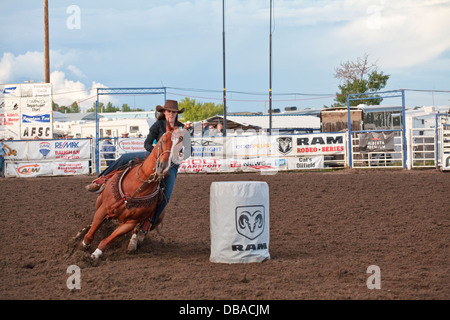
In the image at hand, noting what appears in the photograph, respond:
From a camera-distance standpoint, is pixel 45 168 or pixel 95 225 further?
pixel 45 168

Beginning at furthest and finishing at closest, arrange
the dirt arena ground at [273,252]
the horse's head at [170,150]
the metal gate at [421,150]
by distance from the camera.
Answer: the metal gate at [421,150] < the horse's head at [170,150] < the dirt arena ground at [273,252]

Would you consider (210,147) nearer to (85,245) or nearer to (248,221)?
(85,245)

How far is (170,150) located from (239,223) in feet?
4.00

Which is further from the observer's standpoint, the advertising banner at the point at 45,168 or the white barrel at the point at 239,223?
the advertising banner at the point at 45,168

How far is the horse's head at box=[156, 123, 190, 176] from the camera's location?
6023mm

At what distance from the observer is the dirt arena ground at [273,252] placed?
520 cm

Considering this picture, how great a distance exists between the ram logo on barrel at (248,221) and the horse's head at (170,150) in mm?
1003

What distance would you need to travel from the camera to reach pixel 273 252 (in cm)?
735

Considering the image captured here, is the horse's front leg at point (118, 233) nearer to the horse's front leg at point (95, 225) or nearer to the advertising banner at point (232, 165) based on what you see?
the horse's front leg at point (95, 225)

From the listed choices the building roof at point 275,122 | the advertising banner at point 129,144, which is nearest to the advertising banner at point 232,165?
the advertising banner at point 129,144

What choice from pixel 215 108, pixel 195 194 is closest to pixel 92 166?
pixel 195 194

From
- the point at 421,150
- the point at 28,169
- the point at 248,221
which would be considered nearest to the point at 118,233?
the point at 248,221

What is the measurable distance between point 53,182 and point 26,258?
10.4 meters

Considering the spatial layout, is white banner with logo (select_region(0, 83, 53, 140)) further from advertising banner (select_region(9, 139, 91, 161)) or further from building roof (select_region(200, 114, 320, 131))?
building roof (select_region(200, 114, 320, 131))
